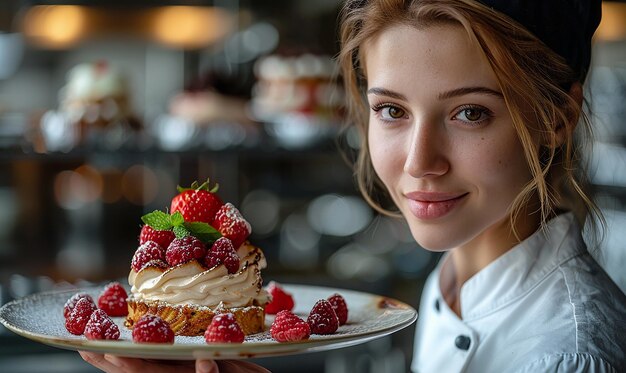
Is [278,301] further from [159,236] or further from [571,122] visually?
[571,122]

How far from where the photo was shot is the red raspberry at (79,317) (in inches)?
56.5

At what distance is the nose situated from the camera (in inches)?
55.4

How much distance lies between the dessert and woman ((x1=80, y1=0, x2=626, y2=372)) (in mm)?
281

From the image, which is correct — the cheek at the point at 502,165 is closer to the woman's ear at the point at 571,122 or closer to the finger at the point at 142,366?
the woman's ear at the point at 571,122

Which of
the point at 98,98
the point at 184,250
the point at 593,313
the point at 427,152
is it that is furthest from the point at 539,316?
Answer: the point at 98,98

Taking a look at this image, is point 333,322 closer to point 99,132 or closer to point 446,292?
point 446,292

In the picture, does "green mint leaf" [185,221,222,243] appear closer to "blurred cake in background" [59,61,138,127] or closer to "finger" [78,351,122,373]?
"finger" [78,351,122,373]

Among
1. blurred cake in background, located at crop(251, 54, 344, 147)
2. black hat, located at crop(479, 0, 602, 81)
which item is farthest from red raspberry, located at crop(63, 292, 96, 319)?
blurred cake in background, located at crop(251, 54, 344, 147)

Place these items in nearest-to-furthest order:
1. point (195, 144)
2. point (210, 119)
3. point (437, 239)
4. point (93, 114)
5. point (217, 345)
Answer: point (217, 345) → point (437, 239) → point (195, 144) → point (93, 114) → point (210, 119)

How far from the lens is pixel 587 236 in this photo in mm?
1873

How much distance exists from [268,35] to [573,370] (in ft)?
11.3

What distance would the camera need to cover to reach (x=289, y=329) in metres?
1.37

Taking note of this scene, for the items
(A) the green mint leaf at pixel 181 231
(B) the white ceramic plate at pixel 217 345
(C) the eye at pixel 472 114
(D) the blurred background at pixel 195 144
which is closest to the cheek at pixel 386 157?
(C) the eye at pixel 472 114

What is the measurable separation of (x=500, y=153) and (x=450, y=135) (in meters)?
0.08
